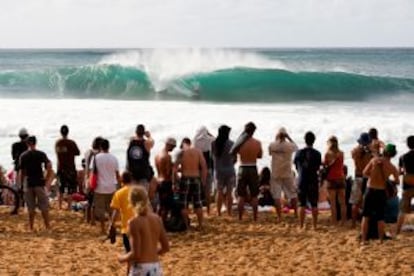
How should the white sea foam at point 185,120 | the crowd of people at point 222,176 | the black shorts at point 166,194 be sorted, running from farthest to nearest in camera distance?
the white sea foam at point 185,120 < the black shorts at point 166,194 < the crowd of people at point 222,176

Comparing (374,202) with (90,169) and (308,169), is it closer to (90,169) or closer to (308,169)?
(308,169)

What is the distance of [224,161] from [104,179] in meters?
1.88

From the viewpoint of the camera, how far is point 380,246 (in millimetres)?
8609

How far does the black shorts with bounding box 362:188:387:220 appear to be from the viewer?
8.49 m

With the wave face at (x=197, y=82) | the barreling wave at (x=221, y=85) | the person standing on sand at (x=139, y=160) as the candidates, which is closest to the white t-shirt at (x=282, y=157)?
the person standing on sand at (x=139, y=160)

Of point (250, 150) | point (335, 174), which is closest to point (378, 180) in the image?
point (335, 174)

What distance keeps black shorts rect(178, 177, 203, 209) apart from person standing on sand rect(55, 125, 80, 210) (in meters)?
1.94

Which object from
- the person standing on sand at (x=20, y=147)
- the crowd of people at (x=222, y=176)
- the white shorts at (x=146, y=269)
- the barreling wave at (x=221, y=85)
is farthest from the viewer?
the barreling wave at (x=221, y=85)

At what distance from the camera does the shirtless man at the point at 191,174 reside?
9352mm

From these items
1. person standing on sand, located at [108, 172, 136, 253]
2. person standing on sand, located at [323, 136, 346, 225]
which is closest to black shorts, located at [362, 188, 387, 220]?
person standing on sand, located at [323, 136, 346, 225]

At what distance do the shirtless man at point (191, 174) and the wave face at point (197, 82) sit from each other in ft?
85.0

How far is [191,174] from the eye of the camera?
9383 mm

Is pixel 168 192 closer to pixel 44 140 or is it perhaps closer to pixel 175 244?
pixel 175 244

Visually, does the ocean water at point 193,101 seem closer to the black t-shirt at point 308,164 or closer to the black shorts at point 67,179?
the black shorts at point 67,179
